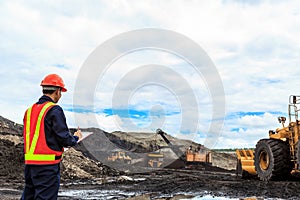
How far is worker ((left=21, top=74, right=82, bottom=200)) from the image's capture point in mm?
3865

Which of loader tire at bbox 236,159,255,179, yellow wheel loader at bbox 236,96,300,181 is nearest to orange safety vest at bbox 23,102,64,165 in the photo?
yellow wheel loader at bbox 236,96,300,181

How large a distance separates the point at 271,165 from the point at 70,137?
25.5ft

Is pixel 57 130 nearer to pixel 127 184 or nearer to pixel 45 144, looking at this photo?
pixel 45 144

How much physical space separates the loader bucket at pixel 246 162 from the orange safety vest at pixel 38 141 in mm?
9583

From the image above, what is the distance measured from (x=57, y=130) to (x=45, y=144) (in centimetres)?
20

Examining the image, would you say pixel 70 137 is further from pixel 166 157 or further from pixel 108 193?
pixel 166 157

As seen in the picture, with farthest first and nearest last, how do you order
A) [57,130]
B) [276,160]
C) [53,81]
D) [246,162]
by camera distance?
[246,162], [276,160], [53,81], [57,130]

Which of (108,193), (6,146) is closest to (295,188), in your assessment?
(108,193)

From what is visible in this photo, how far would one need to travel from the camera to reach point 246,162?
12.8 m

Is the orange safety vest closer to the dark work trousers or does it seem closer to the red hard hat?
the dark work trousers

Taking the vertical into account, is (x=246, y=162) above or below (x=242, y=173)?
above

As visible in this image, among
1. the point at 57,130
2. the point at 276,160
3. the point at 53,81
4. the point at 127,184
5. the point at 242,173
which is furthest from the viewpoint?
the point at 242,173

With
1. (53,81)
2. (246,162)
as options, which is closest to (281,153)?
(246,162)

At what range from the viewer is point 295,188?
8.72 metres
